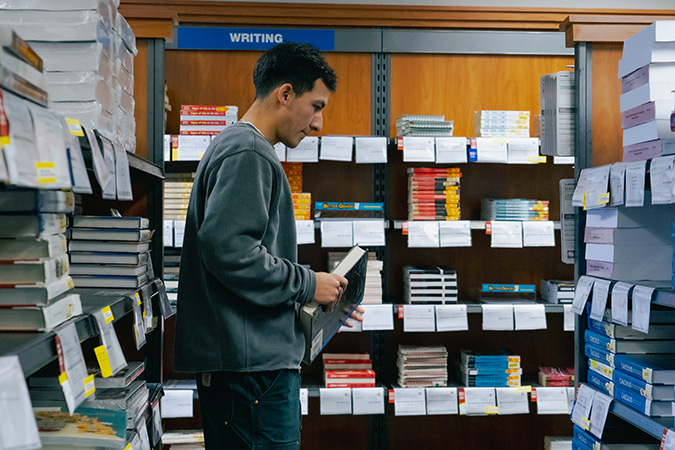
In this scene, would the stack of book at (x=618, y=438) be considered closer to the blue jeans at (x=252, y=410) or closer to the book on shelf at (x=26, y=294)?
the blue jeans at (x=252, y=410)

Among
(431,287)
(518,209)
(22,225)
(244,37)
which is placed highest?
(244,37)

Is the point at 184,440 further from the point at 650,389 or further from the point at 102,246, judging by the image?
the point at 650,389

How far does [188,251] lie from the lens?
72.2 inches

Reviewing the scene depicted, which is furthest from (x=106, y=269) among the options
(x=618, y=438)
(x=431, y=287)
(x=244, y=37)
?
(x=244, y=37)

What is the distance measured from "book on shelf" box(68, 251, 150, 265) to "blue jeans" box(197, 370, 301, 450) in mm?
450

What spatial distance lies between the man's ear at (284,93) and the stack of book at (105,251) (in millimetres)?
607

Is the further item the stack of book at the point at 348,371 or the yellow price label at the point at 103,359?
the stack of book at the point at 348,371

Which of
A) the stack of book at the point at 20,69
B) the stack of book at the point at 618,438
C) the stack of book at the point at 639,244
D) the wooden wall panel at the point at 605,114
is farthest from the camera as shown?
the wooden wall panel at the point at 605,114

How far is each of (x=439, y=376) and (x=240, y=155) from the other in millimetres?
2616

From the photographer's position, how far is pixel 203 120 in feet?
12.4

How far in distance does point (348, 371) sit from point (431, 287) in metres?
0.74

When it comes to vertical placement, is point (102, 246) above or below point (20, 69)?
below

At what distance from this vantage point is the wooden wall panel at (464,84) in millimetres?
4184

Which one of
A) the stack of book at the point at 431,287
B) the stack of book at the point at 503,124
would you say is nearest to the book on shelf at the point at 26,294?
the stack of book at the point at 431,287
